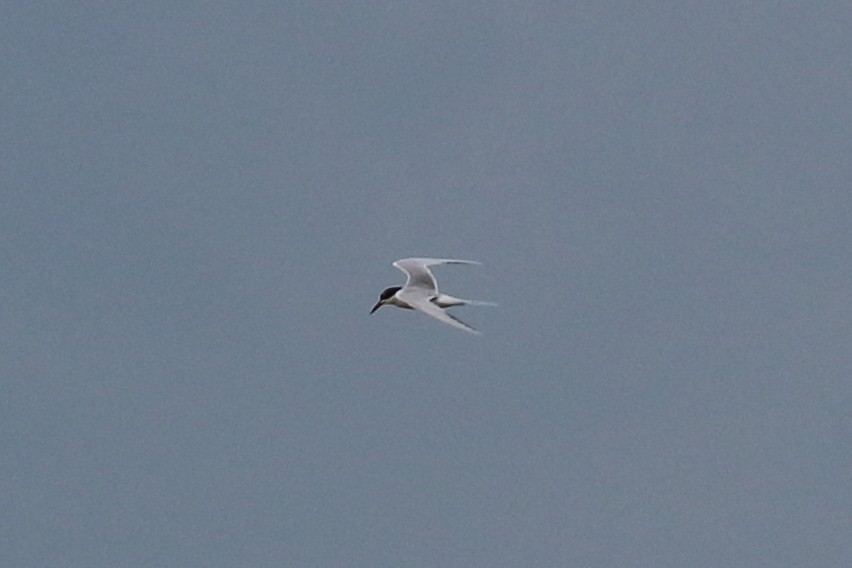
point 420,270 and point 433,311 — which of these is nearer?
point 433,311

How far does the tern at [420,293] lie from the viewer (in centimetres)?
A: 6187

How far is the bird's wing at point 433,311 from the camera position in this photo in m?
54.1

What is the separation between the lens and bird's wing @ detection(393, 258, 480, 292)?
2635 inches

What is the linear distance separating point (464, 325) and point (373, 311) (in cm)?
1216

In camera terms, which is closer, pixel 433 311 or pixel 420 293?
pixel 433 311

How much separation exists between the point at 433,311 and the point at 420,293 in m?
6.78

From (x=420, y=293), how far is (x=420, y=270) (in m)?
3.17

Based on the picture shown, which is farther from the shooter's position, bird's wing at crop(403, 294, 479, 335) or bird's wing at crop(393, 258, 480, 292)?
bird's wing at crop(393, 258, 480, 292)

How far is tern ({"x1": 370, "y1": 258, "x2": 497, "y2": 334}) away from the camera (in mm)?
61866

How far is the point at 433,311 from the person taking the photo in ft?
191

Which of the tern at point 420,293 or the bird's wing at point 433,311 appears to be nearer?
the bird's wing at point 433,311

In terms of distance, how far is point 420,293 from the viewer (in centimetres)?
6506

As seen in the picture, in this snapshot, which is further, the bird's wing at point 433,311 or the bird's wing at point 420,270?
the bird's wing at point 420,270

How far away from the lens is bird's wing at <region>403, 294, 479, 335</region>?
54094mm
